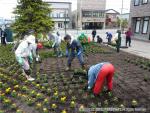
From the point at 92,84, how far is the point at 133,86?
6.64 ft

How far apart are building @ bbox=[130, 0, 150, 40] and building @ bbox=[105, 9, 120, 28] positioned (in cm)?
5098

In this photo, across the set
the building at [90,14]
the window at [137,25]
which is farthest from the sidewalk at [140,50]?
the building at [90,14]

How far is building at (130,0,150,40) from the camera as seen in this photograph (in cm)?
2793

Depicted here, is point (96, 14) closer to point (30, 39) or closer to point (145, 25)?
point (145, 25)

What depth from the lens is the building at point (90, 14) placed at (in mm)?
71688

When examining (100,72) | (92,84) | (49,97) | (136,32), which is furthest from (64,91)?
(136,32)

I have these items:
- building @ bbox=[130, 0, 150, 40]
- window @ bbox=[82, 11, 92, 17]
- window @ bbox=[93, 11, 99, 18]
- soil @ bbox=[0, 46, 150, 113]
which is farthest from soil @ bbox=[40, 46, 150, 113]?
window @ bbox=[93, 11, 99, 18]

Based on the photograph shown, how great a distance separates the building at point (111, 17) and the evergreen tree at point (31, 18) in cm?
6692

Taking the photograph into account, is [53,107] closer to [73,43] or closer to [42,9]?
[73,43]

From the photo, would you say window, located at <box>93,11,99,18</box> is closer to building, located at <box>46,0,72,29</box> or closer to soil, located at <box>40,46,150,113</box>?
building, located at <box>46,0,72,29</box>

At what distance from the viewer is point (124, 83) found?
319 inches

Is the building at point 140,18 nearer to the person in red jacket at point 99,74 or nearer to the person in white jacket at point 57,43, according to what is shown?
the person in white jacket at point 57,43

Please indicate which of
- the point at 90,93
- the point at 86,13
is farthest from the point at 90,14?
the point at 90,93

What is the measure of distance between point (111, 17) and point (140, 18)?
57.2 metres
